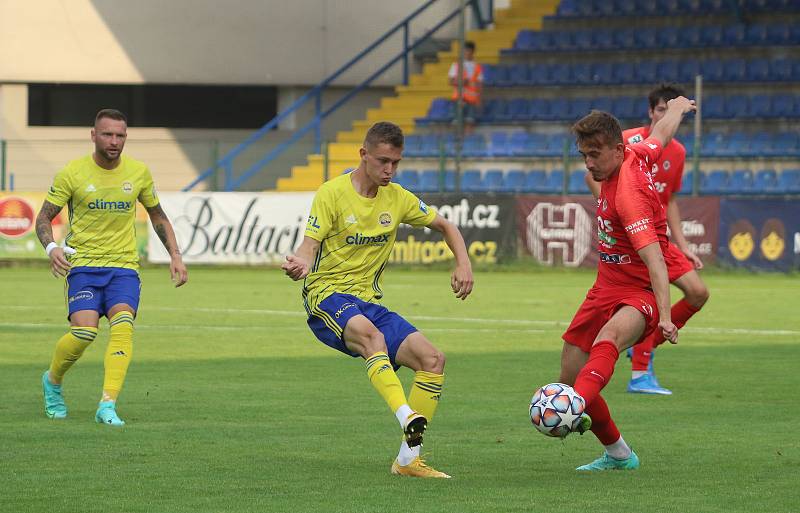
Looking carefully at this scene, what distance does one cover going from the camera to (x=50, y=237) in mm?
9445

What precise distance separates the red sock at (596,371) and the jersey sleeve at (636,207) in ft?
1.71

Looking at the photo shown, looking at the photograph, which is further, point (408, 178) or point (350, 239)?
point (408, 178)

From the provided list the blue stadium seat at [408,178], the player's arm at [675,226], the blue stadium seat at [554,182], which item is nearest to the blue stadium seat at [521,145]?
the blue stadium seat at [554,182]

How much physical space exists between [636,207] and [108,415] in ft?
12.2

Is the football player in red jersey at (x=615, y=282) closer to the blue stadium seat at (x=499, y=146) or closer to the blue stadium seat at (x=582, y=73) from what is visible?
the blue stadium seat at (x=499, y=146)

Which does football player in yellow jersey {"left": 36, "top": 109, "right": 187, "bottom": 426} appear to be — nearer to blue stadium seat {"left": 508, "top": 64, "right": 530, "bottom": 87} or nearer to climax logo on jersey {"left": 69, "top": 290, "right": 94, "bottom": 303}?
climax logo on jersey {"left": 69, "top": 290, "right": 94, "bottom": 303}

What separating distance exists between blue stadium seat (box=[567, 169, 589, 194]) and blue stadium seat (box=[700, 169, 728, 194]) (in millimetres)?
2428

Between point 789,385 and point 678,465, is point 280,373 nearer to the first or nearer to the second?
point 789,385

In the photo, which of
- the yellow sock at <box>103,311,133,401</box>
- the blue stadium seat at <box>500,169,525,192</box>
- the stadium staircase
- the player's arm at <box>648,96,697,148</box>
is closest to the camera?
the player's arm at <box>648,96,697,148</box>

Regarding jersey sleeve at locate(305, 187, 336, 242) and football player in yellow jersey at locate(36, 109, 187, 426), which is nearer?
jersey sleeve at locate(305, 187, 336, 242)

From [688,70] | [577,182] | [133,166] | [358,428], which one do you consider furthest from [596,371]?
[688,70]

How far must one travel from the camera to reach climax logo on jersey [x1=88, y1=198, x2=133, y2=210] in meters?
9.70

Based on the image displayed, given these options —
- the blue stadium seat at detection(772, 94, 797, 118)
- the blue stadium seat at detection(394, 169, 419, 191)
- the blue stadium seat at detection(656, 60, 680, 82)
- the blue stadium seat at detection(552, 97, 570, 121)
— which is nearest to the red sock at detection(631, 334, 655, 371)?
the blue stadium seat at detection(394, 169, 419, 191)

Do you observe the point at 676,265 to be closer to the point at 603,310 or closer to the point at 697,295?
the point at 697,295
